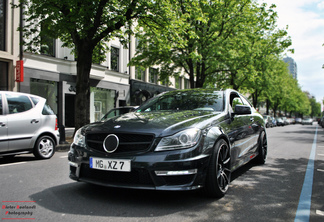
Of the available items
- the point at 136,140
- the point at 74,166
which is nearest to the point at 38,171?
the point at 74,166

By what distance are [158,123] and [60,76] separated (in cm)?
1638

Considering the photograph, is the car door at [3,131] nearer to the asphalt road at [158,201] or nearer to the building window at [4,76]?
the asphalt road at [158,201]

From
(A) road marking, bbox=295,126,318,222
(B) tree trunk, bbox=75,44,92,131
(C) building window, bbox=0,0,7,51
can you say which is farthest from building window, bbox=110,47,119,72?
(A) road marking, bbox=295,126,318,222

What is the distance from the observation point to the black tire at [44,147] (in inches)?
285

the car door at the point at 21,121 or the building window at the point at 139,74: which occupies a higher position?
the building window at the point at 139,74

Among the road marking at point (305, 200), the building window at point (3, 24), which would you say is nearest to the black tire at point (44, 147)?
the road marking at point (305, 200)

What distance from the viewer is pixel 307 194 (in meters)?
4.09

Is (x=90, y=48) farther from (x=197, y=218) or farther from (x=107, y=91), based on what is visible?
(x=107, y=91)

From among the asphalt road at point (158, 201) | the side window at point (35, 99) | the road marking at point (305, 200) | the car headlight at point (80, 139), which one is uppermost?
the side window at point (35, 99)

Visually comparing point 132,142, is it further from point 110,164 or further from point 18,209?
point 18,209

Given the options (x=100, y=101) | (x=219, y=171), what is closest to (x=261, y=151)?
(x=219, y=171)

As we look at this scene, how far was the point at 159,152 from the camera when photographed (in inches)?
128

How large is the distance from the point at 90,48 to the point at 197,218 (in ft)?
32.0

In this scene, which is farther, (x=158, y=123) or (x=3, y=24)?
(x=3, y=24)
